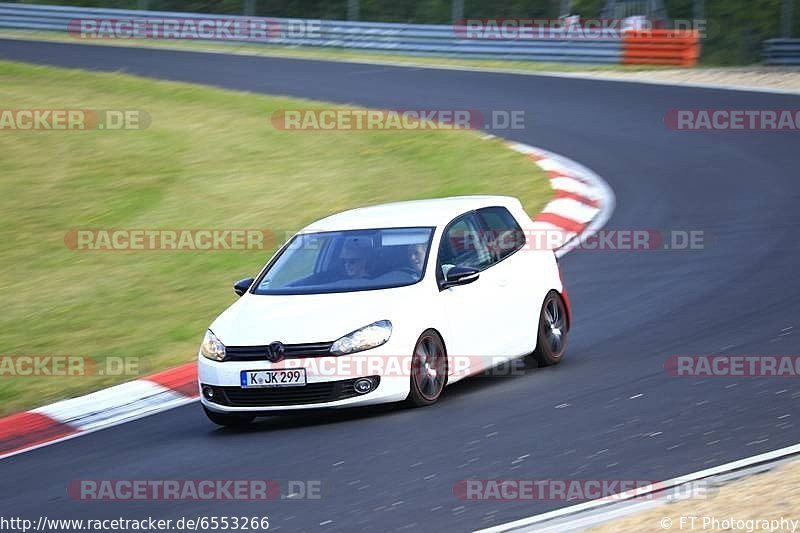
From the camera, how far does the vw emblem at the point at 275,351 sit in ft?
31.3

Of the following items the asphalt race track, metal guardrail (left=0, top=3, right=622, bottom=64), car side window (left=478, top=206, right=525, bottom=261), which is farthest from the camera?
metal guardrail (left=0, top=3, right=622, bottom=64)

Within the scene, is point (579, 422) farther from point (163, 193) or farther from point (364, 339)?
point (163, 193)

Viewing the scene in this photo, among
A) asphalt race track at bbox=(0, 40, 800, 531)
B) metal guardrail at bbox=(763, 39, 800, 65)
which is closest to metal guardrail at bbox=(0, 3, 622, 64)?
metal guardrail at bbox=(763, 39, 800, 65)

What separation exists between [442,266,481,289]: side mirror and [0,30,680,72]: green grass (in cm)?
2144

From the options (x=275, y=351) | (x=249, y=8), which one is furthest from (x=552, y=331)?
(x=249, y=8)

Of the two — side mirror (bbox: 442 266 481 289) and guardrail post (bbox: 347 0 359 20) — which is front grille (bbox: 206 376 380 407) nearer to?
side mirror (bbox: 442 266 481 289)

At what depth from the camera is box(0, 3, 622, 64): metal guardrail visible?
106 feet

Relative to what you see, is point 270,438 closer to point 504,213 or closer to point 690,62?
point 504,213

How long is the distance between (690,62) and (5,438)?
2328cm

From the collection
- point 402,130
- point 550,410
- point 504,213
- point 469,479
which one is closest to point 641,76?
point 402,130

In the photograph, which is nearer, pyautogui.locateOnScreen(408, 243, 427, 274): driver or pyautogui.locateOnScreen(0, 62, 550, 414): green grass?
pyautogui.locateOnScreen(408, 243, 427, 274): driver

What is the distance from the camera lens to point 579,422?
29.9 feet

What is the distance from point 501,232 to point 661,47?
21026 millimetres

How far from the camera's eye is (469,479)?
7.88 m
